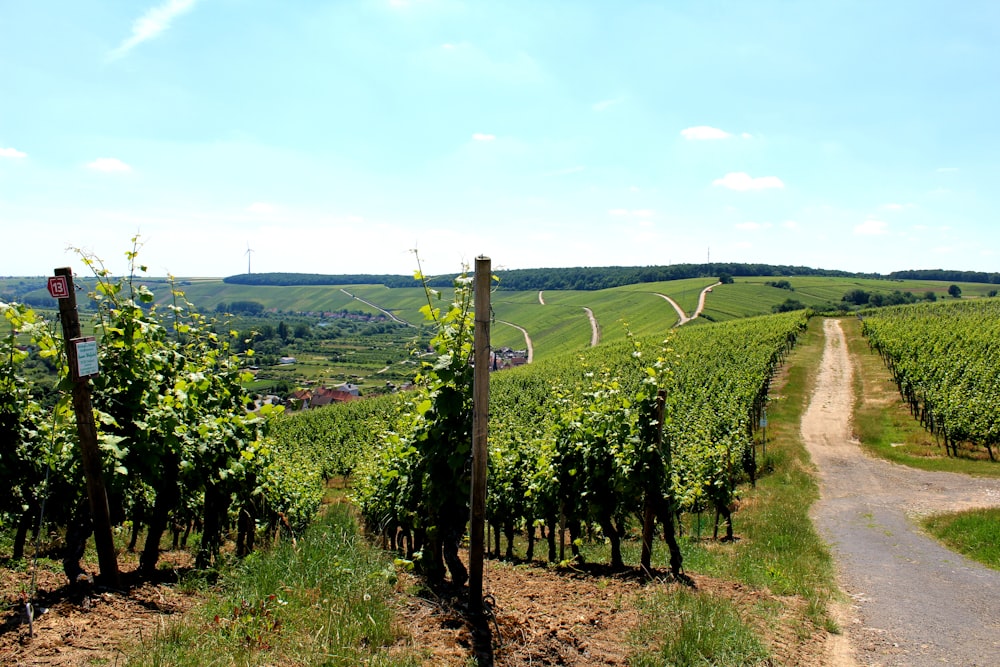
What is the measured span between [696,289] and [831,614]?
414ft

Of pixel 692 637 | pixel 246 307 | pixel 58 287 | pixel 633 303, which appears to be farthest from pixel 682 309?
pixel 246 307

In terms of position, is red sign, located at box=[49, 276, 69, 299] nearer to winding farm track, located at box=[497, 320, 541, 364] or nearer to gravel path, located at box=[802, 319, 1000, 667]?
gravel path, located at box=[802, 319, 1000, 667]

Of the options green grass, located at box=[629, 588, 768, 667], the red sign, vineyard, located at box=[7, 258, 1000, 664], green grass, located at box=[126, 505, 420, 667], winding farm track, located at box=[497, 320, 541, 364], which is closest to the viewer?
green grass, located at box=[126, 505, 420, 667]

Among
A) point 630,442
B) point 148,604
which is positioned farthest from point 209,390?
point 630,442

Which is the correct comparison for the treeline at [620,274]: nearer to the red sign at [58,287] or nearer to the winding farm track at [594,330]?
the winding farm track at [594,330]

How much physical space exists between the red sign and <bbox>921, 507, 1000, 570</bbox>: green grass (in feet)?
50.0

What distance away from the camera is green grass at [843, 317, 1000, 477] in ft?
73.9

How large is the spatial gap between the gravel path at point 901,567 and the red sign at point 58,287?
28.0ft

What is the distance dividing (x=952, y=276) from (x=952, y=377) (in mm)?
191613

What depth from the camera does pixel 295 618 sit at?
4.64m

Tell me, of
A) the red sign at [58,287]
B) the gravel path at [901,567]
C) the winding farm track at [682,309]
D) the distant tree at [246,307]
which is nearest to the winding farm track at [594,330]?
the winding farm track at [682,309]

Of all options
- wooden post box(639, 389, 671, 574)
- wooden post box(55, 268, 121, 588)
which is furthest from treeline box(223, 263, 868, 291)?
wooden post box(55, 268, 121, 588)

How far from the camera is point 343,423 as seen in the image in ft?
171

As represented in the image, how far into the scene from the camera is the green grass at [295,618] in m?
4.09
